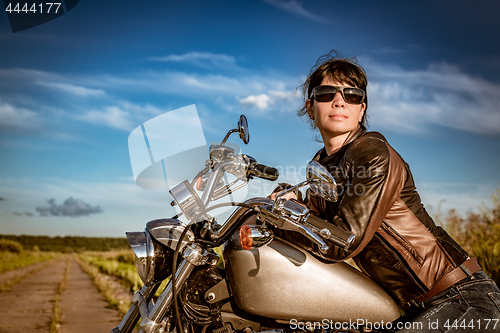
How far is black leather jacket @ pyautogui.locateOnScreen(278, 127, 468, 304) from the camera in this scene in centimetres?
156

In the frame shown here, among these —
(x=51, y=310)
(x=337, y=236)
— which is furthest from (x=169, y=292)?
(x=51, y=310)

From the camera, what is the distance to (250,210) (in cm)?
157

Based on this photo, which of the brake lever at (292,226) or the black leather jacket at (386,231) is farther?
the black leather jacket at (386,231)

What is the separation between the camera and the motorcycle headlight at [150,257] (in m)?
1.67

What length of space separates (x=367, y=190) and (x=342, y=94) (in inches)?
31.8

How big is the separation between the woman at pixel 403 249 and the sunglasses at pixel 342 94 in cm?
37

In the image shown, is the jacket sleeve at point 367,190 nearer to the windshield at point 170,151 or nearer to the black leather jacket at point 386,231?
the black leather jacket at point 386,231

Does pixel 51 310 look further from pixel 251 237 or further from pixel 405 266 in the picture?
pixel 405 266

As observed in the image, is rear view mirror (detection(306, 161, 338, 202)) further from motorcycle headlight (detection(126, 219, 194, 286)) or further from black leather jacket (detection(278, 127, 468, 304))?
motorcycle headlight (detection(126, 219, 194, 286))

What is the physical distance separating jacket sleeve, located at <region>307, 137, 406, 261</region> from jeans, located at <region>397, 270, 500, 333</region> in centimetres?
49

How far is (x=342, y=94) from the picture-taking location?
2.14 meters

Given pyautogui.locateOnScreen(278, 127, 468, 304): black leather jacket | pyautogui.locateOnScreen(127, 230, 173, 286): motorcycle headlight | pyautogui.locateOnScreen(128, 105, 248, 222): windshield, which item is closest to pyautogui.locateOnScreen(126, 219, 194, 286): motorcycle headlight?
pyautogui.locateOnScreen(127, 230, 173, 286): motorcycle headlight

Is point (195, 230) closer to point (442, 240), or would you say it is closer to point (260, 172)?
point (260, 172)

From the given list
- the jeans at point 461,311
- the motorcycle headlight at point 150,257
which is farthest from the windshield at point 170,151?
the jeans at point 461,311
